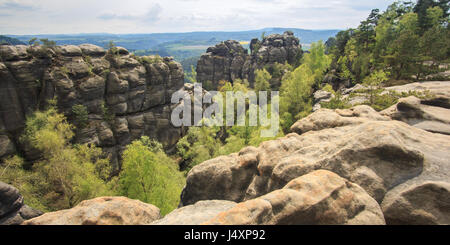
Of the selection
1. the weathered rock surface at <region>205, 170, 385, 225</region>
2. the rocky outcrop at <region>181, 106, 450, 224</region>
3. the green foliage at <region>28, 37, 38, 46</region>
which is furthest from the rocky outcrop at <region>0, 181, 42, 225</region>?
the green foliage at <region>28, 37, 38, 46</region>

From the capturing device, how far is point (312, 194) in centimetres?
786

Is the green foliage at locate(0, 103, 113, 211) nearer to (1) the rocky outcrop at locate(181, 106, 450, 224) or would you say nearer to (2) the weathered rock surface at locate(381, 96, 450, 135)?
(1) the rocky outcrop at locate(181, 106, 450, 224)

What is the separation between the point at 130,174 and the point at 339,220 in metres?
21.9

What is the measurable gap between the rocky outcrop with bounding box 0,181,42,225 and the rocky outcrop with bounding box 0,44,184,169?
2177cm

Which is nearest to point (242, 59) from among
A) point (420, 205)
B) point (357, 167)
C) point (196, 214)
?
point (357, 167)

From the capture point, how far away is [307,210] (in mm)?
7492

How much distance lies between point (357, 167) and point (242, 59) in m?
90.7

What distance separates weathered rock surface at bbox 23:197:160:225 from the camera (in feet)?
31.8

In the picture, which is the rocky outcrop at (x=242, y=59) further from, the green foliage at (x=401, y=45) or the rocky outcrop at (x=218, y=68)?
the green foliage at (x=401, y=45)

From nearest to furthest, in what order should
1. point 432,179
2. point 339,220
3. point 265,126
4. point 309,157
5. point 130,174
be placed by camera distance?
point 339,220, point 432,179, point 309,157, point 130,174, point 265,126

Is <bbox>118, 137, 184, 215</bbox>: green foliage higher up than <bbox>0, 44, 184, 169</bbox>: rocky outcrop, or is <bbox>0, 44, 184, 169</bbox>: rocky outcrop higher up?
<bbox>0, 44, 184, 169</bbox>: rocky outcrop

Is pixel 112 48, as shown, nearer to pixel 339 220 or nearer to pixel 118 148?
pixel 118 148

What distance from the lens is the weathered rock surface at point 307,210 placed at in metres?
7.36

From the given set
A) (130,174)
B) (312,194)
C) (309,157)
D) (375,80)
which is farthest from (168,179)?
(375,80)
